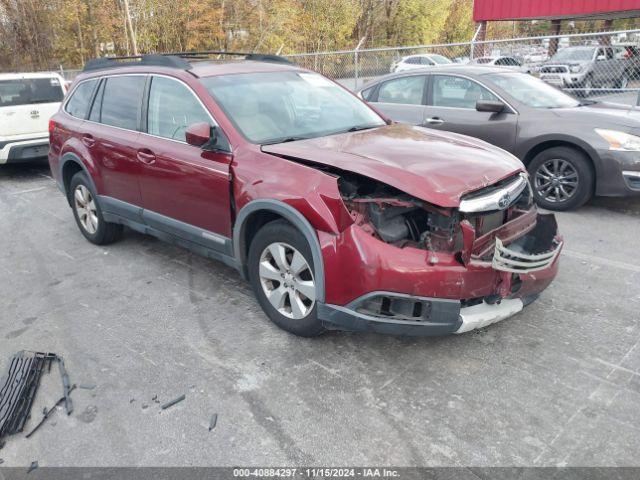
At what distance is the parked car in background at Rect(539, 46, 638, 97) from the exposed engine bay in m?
8.72

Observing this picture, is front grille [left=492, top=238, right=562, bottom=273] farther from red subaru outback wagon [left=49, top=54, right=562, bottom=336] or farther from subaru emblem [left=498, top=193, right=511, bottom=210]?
subaru emblem [left=498, top=193, right=511, bottom=210]

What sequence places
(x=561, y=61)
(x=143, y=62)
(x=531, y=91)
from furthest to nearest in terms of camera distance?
(x=561, y=61) → (x=531, y=91) → (x=143, y=62)

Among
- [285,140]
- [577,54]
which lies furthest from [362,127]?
[577,54]

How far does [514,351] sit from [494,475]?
1.10 meters

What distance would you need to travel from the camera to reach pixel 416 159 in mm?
3252

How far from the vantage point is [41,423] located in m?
2.88

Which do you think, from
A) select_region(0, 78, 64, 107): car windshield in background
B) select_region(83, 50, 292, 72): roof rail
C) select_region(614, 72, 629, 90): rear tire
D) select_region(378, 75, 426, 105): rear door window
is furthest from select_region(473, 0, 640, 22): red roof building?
select_region(83, 50, 292, 72): roof rail

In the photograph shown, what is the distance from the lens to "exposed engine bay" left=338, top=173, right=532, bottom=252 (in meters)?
2.98

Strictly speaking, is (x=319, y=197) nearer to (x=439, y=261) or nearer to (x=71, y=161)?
(x=439, y=261)

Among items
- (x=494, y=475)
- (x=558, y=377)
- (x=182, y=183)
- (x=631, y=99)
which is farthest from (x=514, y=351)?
(x=631, y=99)

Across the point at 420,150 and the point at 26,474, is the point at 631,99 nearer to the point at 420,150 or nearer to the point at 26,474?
the point at 420,150

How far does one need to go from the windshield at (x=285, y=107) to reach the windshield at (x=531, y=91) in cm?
282

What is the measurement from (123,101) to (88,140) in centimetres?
64

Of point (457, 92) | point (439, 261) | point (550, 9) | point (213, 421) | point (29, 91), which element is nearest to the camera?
point (213, 421)
